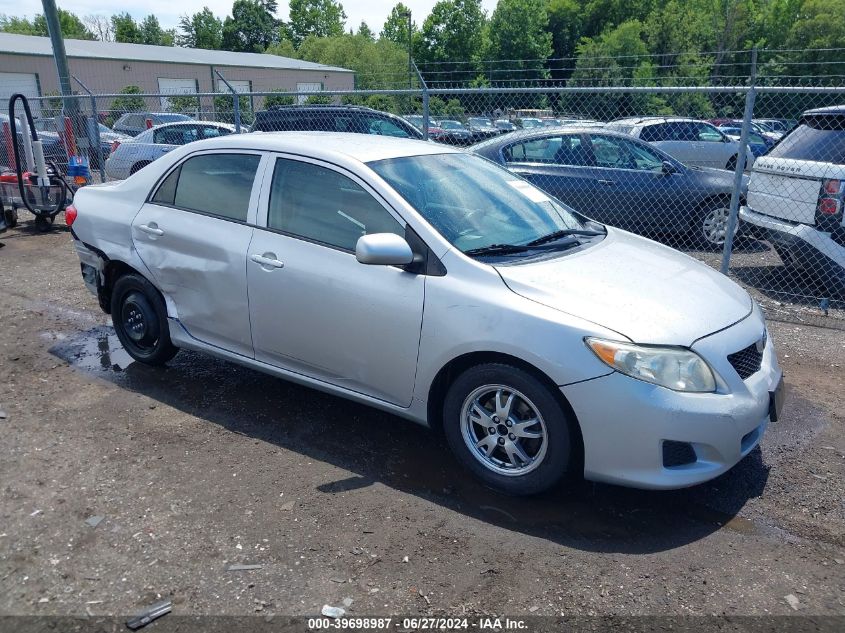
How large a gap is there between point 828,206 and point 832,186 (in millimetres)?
187

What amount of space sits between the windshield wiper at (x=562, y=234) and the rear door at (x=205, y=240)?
176 cm

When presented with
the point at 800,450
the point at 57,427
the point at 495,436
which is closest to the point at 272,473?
the point at 495,436

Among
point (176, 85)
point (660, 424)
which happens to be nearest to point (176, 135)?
point (660, 424)

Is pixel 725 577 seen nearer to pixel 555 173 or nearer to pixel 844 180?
pixel 844 180

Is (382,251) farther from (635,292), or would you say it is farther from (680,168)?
(680,168)

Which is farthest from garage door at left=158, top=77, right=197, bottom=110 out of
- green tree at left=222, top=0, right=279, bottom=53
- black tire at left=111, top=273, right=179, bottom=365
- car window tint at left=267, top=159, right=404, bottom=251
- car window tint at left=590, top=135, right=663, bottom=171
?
green tree at left=222, top=0, right=279, bottom=53

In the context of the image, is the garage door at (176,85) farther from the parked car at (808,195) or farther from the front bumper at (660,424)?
the front bumper at (660,424)

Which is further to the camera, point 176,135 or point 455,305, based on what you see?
point 176,135

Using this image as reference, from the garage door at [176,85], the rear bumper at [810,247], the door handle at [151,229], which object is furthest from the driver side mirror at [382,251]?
the garage door at [176,85]

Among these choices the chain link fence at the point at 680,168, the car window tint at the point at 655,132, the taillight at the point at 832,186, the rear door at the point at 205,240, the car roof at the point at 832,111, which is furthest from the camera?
the car window tint at the point at 655,132

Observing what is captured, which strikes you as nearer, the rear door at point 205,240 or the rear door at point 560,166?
the rear door at point 205,240

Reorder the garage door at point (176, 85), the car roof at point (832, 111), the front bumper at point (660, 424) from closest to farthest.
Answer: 1. the front bumper at point (660, 424)
2. the car roof at point (832, 111)
3. the garage door at point (176, 85)

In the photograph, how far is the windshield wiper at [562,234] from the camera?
3.97 m

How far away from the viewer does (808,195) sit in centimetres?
667
